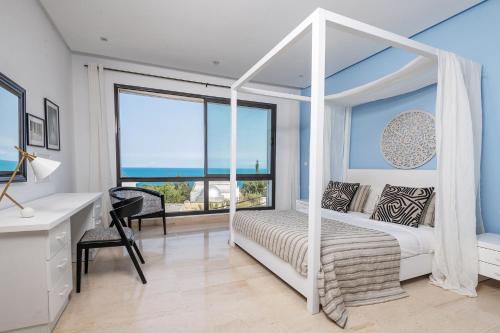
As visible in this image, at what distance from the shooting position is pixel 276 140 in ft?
17.1

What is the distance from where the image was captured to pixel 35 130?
240 centimetres

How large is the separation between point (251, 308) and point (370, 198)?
2373 mm

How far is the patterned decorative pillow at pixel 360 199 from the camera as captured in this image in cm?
339

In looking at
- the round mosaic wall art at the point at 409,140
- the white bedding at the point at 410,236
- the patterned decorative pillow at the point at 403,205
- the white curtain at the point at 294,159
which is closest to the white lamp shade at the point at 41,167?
the white bedding at the point at 410,236

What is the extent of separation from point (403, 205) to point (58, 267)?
10.4ft

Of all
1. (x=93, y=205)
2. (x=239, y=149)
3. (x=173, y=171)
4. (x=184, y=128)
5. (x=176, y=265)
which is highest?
(x=184, y=128)

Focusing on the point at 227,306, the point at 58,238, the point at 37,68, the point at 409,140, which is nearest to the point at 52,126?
the point at 37,68

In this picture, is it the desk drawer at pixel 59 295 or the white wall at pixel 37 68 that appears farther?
the white wall at pixel 37 68

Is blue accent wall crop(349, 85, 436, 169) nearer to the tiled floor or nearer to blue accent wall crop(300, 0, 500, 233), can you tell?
blue accent wall crop(300, 0, 500, 233)

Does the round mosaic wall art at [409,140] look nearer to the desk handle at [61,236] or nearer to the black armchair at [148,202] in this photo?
the black armchair at [148,202]

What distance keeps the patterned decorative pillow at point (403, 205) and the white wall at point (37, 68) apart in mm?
3570

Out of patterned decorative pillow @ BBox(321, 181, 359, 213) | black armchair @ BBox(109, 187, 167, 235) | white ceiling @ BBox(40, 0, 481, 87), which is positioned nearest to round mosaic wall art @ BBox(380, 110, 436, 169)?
patterned decorative pillow @ BBox(321, 181, 359, 213)

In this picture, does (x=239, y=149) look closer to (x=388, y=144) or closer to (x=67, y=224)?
(x=388, y=144)

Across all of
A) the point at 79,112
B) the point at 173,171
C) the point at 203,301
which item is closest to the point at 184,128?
the point at 173,171
